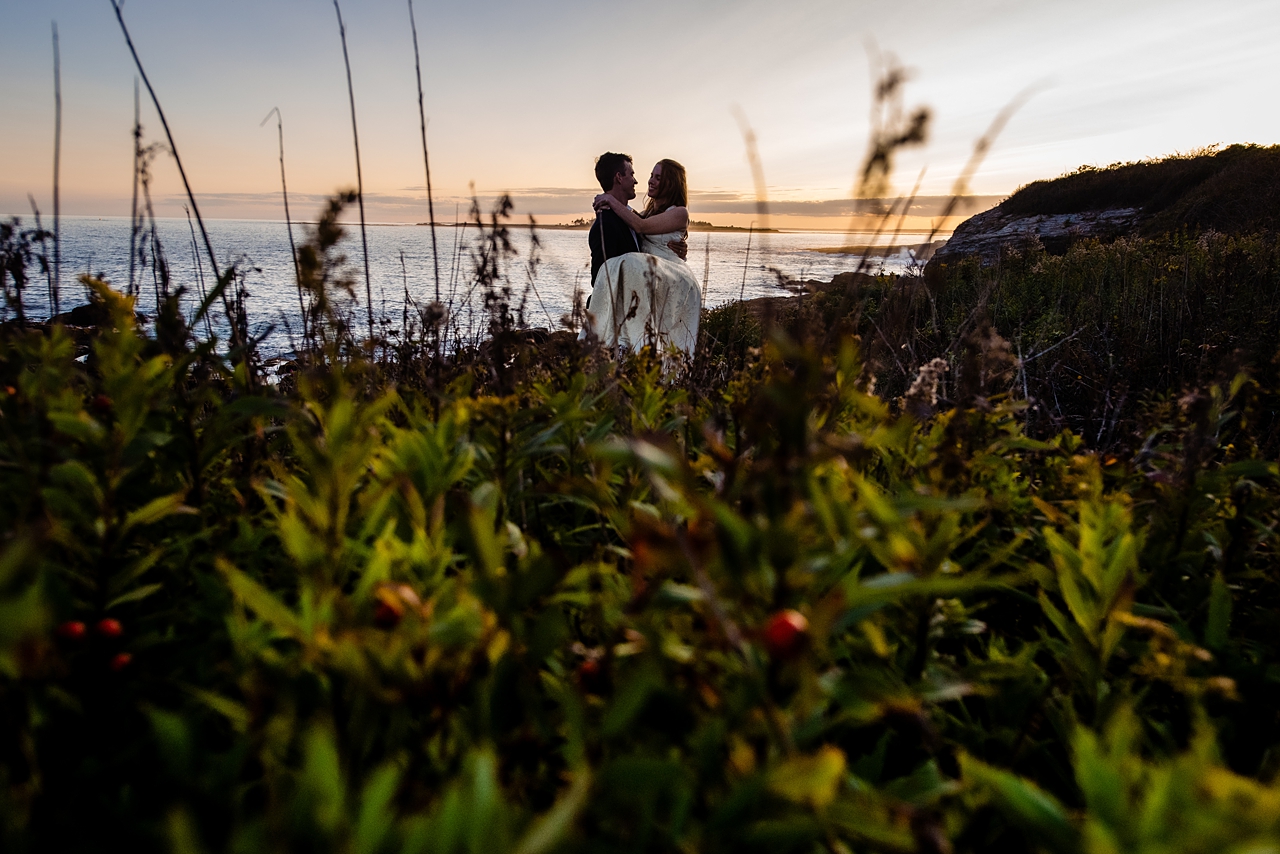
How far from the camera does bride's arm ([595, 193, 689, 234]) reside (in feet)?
22.1

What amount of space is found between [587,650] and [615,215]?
21.3 feet

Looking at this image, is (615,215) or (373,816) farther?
(615,215)

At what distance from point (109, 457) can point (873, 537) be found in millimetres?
1050

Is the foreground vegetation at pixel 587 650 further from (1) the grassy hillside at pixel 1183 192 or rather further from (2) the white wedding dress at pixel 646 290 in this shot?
(1) the grassy hillside at pixel 1183 192

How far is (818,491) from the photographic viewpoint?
26.1 inches

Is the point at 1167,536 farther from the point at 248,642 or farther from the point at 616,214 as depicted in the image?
the point at 616,214

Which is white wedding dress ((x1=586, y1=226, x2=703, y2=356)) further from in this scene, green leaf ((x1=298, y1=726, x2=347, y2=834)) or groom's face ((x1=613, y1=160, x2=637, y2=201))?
green leaf ((x1=298, y1=726, x2=347, y2=834))

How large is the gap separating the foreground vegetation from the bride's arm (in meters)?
5.74

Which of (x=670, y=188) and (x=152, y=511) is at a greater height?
(x=670, y=188)

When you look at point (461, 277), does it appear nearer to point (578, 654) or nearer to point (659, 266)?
point (659, 266)

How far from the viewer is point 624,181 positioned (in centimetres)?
722

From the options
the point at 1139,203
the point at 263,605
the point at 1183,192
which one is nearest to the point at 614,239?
the point at 263,605

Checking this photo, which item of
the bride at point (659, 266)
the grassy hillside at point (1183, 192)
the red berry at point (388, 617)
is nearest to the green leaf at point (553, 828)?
the red berry at point (388, 617)

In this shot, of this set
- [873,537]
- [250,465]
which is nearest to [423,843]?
[873,537]
